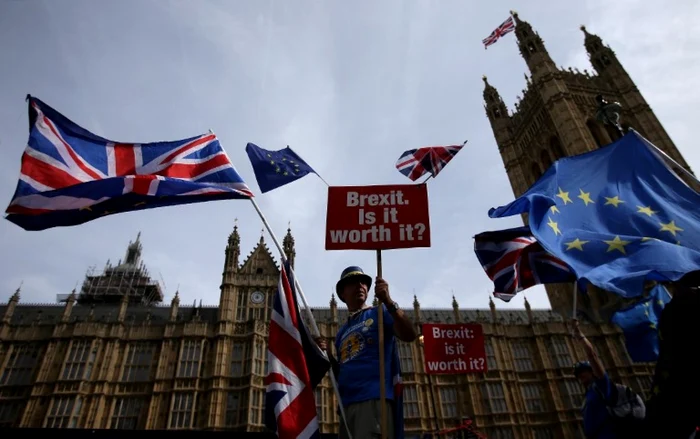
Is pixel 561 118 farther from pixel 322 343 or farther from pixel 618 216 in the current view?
pixel 322 343

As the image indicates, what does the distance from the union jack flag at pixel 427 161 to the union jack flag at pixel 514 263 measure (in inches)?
63.1

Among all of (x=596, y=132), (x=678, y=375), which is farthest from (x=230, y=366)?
(x=596, y=132)

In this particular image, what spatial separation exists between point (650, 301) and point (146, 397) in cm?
2940

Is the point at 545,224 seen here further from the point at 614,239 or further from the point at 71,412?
the point at 71,412

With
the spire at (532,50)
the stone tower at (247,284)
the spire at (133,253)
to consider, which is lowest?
the stone tower at (247,284)

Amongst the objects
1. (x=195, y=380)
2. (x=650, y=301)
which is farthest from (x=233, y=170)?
(x=195, y=380)

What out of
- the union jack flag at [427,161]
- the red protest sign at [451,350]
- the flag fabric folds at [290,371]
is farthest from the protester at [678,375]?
the red protest sign at [451,350]

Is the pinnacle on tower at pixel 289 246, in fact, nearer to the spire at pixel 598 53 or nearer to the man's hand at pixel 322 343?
the man's hand at pixel 322 343

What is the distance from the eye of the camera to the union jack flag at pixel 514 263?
7.13 m

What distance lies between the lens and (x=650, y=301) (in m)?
8.39

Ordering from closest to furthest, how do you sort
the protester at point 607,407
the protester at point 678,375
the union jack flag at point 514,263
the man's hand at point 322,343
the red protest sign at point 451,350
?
the protester at point 678,375
the protester at point 607,407
the man's hand at point 322,343
the union jack flag at point 514,263
the red protest sign at point 451,350

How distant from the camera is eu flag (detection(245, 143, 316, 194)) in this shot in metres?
6.56

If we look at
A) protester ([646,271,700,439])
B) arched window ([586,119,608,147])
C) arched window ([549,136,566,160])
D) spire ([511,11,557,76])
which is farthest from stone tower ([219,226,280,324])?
spire ([511,11,557,76])

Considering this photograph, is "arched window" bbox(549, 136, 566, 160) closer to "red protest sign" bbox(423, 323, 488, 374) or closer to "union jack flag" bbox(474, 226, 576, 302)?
"red protest sign" bbox(423, 323, 488, 374)
